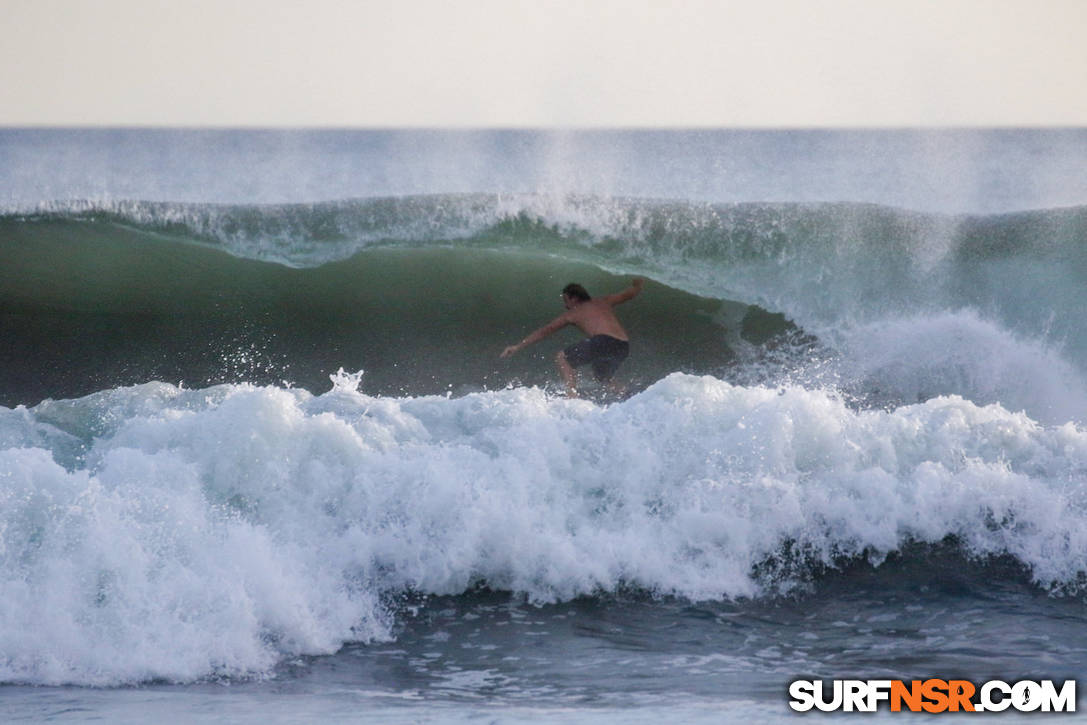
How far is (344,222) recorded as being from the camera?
9.55 meters

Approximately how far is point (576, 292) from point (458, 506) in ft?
8.81

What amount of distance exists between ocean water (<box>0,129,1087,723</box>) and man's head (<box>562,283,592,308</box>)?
632mm

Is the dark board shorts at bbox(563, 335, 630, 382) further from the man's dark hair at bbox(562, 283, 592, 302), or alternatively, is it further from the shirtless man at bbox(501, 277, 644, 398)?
the man's dark hair at bbox(562, 283, 592, 302)

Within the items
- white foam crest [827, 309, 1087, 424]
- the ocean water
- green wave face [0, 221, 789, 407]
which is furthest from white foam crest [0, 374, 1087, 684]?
green wave face [0, 221, 789, 407]

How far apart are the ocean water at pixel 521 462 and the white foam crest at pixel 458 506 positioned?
1cm

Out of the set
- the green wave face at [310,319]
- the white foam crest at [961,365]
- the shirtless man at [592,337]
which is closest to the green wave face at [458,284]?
the green wave face at [310,319]

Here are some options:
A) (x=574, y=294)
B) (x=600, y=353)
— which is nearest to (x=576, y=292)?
(x=574, y=294)

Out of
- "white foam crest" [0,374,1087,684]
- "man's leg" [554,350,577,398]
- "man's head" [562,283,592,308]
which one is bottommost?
"white foam crest" [0,374,1087,684]

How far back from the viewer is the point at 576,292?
7.41m

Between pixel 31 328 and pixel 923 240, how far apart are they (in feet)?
23.3

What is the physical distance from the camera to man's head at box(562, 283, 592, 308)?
7379 millimetres

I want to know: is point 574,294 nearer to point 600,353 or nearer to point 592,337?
point 592,337

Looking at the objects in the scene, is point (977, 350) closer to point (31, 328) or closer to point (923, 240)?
point (923, 240)

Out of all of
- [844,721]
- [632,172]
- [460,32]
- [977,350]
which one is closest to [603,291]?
[460,32]
